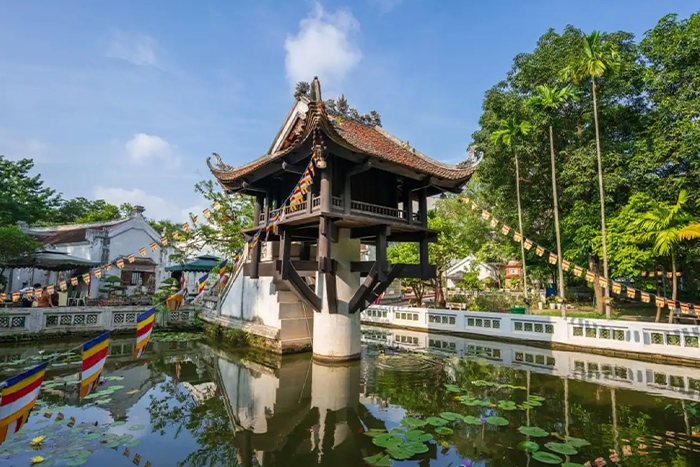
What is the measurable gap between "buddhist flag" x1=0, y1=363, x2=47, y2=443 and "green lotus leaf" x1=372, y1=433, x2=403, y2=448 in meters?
3.97

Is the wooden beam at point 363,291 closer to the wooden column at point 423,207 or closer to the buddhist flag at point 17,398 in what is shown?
the wooden column at point 423,207

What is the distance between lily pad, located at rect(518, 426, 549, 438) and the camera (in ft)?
17.4

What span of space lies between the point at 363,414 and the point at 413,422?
96 centimetres

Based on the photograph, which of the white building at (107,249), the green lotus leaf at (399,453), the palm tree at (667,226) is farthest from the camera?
the white building at (107,249)

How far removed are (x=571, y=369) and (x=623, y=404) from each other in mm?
2872

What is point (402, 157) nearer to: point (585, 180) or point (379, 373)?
point (379, 373)

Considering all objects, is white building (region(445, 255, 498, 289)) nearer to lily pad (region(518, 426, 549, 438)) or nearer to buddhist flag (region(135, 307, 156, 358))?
lily pad (region(518, 426, 549, 438))

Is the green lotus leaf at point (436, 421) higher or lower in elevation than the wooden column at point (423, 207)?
lower

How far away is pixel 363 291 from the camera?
381 inches

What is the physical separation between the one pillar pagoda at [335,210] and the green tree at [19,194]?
53.9 feet

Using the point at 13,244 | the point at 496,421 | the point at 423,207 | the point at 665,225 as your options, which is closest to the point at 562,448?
the point at 496,421

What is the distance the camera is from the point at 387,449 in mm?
4980

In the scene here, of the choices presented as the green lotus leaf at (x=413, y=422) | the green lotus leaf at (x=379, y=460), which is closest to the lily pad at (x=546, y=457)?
the green lotus leaf at (x=413, y=422)

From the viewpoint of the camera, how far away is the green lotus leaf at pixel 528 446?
4845 millimetres
